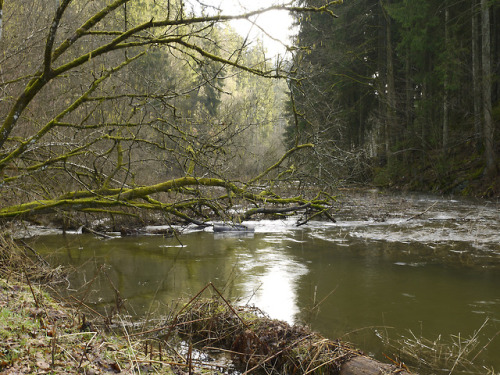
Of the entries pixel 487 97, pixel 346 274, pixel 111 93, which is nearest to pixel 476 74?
pixel 487 97

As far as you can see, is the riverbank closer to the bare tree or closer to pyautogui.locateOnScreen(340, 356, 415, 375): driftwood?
pyautogui.locateOnScreen(340, 356, 415, 375): driftwood

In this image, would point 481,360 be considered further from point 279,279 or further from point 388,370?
point 279,279

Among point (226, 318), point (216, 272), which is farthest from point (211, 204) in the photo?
point (226, 318)

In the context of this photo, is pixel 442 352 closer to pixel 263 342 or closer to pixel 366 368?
pixel 366 368

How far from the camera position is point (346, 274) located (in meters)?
7.64

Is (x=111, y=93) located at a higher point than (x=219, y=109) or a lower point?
lower

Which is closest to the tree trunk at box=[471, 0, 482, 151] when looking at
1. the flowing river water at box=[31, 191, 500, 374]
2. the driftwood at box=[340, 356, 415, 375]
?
the flowing river water at box=[31, 191, 500, 374]

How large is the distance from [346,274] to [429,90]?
19.4 m

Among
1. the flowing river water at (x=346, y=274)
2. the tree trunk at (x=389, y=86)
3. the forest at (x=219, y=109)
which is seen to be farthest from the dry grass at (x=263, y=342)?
the tree trunk at (x=389, y=86)

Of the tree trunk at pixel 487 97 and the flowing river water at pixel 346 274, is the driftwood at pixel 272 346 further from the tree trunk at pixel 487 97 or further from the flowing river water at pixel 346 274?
the tree trunk at pixel 487 97

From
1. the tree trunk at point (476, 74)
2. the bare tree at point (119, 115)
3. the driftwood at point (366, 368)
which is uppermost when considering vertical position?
the tree trunk at point (476, 74)

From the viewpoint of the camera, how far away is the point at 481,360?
4184 mm

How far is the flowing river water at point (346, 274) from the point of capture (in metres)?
5.02

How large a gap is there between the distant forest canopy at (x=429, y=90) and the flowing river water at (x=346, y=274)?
336cm
